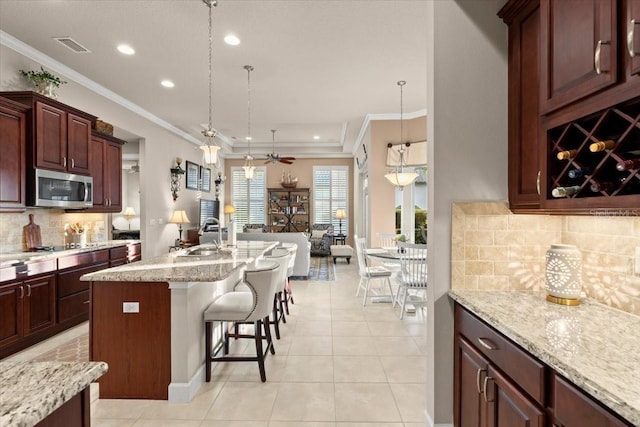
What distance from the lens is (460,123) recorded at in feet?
5.98

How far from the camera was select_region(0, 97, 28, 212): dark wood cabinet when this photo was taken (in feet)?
10.1

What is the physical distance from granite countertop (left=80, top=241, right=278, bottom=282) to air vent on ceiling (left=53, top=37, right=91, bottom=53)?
266cm

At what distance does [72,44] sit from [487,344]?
4778 millimetres

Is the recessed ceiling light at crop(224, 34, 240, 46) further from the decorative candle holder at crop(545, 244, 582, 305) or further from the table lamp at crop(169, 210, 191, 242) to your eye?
the table lamp at crop(169, 210, 191, 242)

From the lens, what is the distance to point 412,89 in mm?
5047

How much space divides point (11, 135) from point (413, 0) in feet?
13.2

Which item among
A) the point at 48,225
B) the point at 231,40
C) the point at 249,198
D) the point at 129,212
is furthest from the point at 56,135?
the point at 249,198

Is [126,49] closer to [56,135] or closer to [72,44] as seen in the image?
[72,44]

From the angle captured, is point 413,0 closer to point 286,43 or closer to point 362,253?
point 286,43

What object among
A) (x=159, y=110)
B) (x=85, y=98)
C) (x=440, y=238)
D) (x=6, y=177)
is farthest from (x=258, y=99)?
(x=440, y=238)

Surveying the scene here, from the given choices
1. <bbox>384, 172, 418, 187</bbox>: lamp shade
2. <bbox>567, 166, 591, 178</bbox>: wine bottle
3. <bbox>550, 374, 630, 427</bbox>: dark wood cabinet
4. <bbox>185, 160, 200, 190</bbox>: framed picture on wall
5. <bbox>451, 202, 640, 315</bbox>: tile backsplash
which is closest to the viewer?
<bbox>550, 374, 630, 427</bbox>: dark wood cabinet

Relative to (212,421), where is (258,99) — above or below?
above

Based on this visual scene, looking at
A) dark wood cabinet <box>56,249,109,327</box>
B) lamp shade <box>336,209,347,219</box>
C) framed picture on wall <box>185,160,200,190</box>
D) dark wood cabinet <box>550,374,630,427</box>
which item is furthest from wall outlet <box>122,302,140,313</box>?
lamp shade <box>336,209,347,219</box>

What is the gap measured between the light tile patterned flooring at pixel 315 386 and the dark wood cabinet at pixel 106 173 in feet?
5.69
